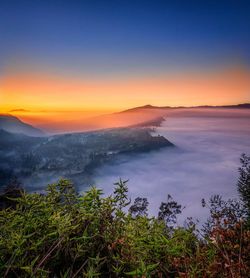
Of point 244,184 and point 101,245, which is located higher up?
point 101,245

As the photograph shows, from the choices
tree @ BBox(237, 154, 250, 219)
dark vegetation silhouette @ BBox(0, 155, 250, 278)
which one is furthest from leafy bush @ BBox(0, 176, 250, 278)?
tree @ BBox(237, 154, 250, 219)

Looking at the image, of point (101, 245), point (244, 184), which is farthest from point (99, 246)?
point (244, 184)

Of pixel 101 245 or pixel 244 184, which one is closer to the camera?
pixel 101 245

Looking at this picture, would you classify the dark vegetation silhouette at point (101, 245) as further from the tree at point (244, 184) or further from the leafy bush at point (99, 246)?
the tree at point (244, 184)

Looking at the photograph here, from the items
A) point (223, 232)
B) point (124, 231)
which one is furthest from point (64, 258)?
point (223, 232)

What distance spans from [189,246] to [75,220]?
83cm

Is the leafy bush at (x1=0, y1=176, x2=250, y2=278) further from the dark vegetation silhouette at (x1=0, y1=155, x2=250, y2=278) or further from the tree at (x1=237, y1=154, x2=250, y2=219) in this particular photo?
the tree at (x1=237, y1=154, x2=250, y2=219)

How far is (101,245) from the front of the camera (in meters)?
1.58

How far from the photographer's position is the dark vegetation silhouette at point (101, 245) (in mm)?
1393

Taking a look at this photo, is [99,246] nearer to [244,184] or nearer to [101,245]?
[101,245]

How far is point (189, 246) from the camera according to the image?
1.95 m

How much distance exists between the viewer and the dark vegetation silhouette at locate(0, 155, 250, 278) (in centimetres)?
139

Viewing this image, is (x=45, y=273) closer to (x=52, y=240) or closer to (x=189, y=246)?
(x=52, y=240)

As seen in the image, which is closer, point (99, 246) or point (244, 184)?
point (99, 246)
